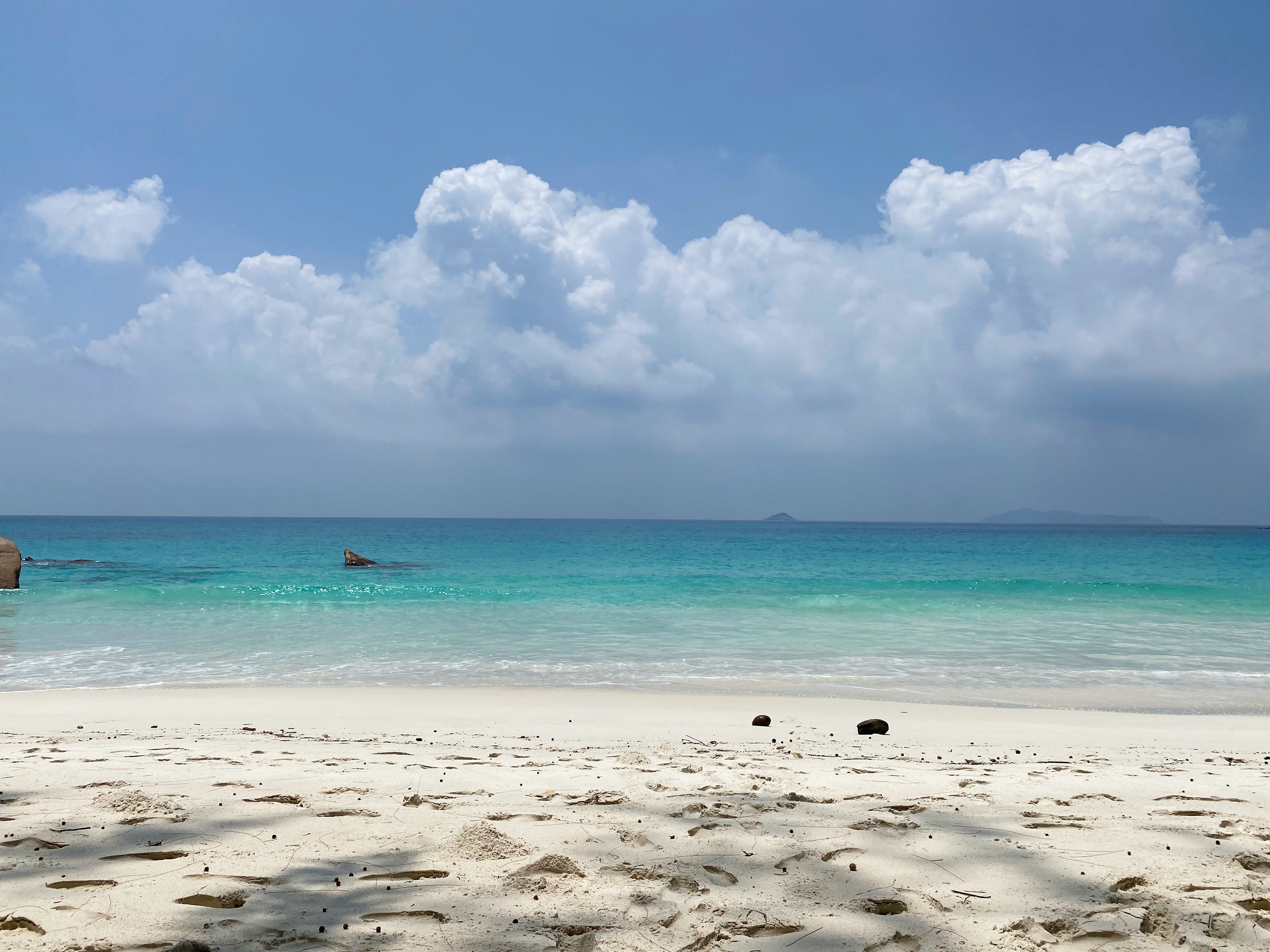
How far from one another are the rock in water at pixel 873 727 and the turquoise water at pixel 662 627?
2.62 m

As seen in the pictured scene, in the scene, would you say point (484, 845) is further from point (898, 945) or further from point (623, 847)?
point (898, 945)

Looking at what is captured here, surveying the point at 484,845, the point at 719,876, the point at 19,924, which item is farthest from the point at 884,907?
the point at 19,924

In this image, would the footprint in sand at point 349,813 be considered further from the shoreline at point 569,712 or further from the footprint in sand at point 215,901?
the shoreline at point 569,712

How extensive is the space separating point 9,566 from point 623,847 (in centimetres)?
2730

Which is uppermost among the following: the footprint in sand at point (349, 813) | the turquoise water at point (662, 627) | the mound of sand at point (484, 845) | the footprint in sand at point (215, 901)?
the footprint in sand at point (215, 901)

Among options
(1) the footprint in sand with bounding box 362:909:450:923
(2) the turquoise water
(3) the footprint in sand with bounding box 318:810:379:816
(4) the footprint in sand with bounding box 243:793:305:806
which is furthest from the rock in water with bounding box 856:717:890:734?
(1) the footprint in sand with bounding box 362:909:450:923

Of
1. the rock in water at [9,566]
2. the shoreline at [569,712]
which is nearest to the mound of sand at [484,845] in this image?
the shoreline at [569,712]

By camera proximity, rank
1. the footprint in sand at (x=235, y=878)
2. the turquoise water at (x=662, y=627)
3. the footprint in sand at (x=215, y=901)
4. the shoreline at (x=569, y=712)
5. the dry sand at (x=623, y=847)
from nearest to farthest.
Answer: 1. the dry sand at (x=623, y=847)
2. the footprint in sand at (x=215, y=901)
3. the footprint in sand at (x=235, y=878)
4. the shoreline at (x=569, y=712)
5. the turquoise water at (x=662, y=627)

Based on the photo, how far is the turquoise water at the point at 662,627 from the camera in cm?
1120

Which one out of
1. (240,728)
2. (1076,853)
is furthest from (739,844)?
(240,728)

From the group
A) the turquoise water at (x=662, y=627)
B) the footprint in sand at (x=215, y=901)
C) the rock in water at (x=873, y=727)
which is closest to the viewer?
the footprint in sand at (x=215, y=901)

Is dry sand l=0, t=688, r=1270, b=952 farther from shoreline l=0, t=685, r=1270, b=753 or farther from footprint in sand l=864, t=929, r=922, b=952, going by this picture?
shoreline l=0, t=685, r=1270, b=753

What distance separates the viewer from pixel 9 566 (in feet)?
73.4

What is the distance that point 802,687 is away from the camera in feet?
35.0
